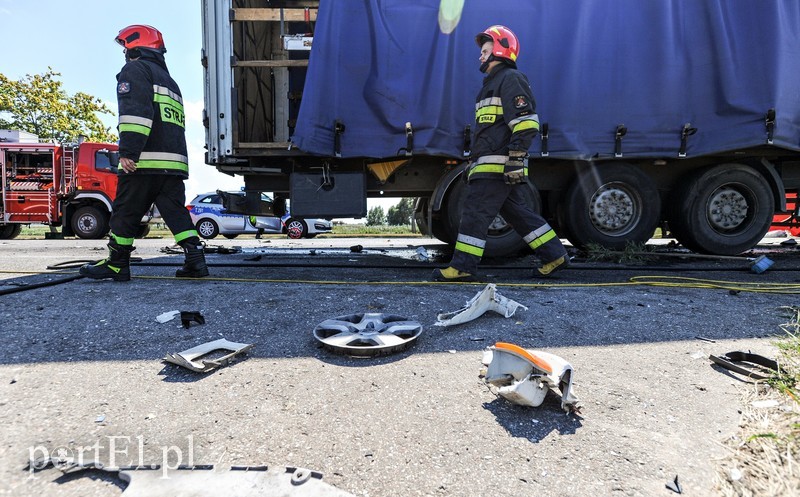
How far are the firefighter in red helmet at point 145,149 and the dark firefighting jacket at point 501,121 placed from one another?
99.4 inches

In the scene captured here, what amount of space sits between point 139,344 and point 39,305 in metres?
1.20

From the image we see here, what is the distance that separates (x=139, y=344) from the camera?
80.3 inches

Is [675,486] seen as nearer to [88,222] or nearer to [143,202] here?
[143,202]

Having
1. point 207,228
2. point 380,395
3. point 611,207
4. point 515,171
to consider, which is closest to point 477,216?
point 515,171

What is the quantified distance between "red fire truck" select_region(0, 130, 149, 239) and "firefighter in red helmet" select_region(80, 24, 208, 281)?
Result: 785cm

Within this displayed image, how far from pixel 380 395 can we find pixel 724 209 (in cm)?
524

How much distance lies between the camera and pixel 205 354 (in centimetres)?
187

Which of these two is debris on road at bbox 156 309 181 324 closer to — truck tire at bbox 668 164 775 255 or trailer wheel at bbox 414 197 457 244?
trailer wheel at bbox 414 197 457 244

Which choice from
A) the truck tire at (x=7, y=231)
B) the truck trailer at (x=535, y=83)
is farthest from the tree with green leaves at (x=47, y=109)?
the truck trailer at (x=535, y=83)

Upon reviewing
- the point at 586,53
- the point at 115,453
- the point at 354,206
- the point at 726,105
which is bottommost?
the point at 115,453

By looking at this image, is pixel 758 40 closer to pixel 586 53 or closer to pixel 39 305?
pixel 586 53

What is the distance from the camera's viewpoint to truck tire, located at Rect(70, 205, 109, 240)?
990 centimetres

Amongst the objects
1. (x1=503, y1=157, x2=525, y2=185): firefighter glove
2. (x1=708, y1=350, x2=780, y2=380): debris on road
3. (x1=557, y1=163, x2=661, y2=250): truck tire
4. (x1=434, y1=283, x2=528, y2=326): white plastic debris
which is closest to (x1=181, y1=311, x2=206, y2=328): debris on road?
(x1=434, y1=283, x2=528, y2=326): white plastic debris

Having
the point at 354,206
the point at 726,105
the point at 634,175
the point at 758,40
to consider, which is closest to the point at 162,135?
the point at 354,206
